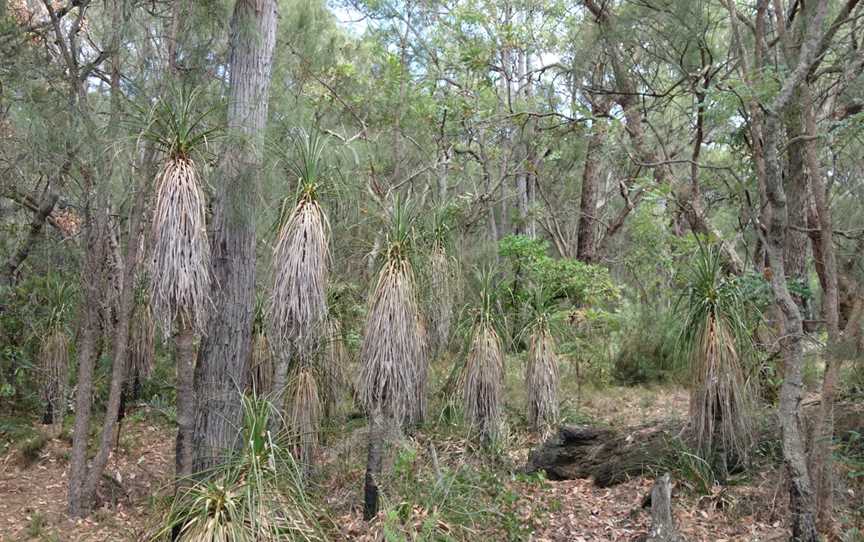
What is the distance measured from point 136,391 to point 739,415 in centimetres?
912

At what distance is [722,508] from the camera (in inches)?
245

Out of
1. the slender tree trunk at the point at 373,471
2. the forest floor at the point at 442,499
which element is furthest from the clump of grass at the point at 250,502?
the slender tree trunk at the point at 373,471

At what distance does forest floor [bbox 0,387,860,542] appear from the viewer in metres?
5.74

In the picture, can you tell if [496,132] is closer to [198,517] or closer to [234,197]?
[234,197]

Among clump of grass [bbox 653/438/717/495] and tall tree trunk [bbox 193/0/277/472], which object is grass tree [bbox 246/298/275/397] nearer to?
tall tree trunk [bbox 193/0/277/472]

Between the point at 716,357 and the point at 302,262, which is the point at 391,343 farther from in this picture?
the point at 716,357

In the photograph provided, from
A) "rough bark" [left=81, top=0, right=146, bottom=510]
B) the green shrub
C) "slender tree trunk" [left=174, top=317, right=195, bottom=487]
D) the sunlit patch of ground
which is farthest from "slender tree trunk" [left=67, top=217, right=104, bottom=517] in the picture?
the green shrub

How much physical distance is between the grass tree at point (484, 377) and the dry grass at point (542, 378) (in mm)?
683

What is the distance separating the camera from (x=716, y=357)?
5.98m

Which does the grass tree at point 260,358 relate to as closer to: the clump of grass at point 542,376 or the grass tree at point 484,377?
the grass tree at point 484,377

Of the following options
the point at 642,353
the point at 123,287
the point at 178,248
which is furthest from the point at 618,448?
the point at 123,287

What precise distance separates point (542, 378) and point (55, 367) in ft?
21.7

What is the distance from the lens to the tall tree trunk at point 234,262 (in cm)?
617

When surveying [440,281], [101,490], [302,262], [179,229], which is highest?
[179,229]
